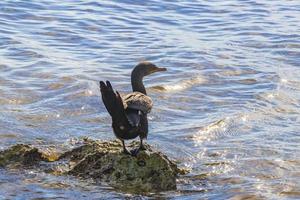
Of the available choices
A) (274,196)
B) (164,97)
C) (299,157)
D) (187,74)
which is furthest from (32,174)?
(187,74)

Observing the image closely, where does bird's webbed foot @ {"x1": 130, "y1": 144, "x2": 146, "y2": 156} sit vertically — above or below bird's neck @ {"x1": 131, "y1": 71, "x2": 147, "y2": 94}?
below

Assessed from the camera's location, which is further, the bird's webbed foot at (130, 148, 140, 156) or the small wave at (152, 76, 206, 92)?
the small wave at (152, 76, 206, 92)

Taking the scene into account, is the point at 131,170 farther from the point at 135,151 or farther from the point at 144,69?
Answer: the point at 144,69

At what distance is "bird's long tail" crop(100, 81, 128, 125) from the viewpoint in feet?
24.0

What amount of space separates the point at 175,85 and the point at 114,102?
456 centimetres

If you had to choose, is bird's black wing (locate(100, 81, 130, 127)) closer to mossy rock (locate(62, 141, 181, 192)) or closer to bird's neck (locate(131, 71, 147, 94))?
mossy rock (locate(62, 141, 181, 192))

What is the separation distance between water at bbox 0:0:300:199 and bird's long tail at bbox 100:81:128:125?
0.72m

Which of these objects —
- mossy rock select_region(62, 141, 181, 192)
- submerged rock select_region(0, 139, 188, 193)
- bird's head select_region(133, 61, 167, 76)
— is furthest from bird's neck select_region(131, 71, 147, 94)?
mossy rock select_region(62, 141, 181, 192)

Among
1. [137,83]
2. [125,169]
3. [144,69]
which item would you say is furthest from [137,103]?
[144,69]

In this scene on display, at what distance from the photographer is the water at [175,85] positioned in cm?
800

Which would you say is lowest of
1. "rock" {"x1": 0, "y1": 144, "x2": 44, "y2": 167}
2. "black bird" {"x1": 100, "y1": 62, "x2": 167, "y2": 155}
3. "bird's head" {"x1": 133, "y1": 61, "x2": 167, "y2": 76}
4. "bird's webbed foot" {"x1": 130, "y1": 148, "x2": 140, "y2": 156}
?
"rock" {"x1": 0, "y1": 144, "x2": 44, "y2": 167}

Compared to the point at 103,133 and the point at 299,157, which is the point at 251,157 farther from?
the point at 103,133

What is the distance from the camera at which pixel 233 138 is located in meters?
9.52

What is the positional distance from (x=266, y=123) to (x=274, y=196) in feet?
8.74
